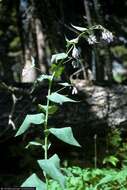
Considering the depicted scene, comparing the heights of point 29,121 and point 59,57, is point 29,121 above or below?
below

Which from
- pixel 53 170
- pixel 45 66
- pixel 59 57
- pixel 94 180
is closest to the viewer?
pixel 53 170

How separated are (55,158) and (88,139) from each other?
389 centimetres

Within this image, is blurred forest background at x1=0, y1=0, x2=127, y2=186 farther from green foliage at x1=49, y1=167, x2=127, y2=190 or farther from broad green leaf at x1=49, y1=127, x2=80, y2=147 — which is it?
broad green leaf at x1=49, y1=127, x2=80, y2=147

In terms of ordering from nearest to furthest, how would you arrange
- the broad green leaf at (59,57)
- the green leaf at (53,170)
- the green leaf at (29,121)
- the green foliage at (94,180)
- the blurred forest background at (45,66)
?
the green leaf at (53,170) → the green leaf at (29,121) → the broad green leaf at (59,57) → the green foliage at (94,180) → the blurred forest background at (45,66)

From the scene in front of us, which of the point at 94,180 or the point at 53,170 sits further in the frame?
the point at 94,180

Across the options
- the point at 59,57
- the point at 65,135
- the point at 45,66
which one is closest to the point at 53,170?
the point at 65,135

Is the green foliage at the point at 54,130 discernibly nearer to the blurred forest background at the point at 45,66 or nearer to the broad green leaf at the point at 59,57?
the broad green leaf at the point at 59,57

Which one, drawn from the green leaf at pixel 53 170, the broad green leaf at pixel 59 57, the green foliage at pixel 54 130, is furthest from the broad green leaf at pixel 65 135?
the broad green leaf at pixel 59 57

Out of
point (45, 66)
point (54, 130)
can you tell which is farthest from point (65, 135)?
point (45, 66)

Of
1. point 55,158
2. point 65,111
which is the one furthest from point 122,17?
point 55,158

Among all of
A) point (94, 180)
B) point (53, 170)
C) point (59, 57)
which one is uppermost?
point (59, 57)

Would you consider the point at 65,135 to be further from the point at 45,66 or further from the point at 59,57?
the point at 45,66

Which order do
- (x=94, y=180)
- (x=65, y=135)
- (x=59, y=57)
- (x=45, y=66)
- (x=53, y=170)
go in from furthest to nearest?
(x=45, y=66)
(x=94, y=180)
(x=59, y=57)
(x=65, y=135)
(x=53, y=170)

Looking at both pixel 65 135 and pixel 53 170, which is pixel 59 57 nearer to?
pixel 65 135
